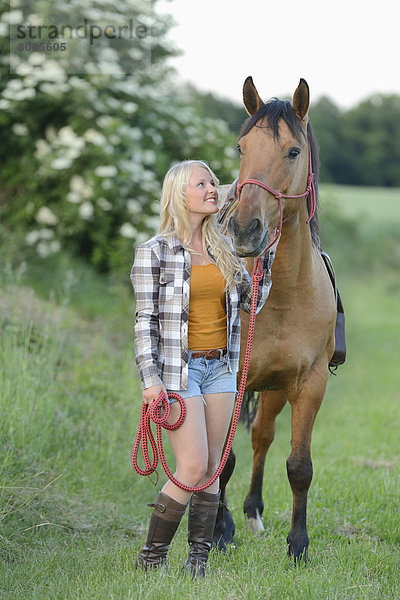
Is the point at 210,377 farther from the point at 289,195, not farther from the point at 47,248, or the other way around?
the point at 47,248

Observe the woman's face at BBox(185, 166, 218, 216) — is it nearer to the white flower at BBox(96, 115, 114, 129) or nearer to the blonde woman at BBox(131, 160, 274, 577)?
the blonde woman at BBox(131, 160, 274, 577)

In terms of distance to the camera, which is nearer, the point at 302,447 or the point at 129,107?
the point at 302,447

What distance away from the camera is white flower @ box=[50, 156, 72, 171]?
791 cm

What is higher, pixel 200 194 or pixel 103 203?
pixel 103 203

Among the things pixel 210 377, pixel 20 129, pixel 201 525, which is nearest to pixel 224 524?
pixel 201 525

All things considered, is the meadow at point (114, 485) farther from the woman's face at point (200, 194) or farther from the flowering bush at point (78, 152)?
the woman's face at point (200, 194)

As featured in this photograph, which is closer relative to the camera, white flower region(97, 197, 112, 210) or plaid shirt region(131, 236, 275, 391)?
plaid shirt region(131, 236, 275, 391)

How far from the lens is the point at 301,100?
126 inches

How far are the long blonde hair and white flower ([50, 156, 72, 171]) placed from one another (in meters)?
5.21

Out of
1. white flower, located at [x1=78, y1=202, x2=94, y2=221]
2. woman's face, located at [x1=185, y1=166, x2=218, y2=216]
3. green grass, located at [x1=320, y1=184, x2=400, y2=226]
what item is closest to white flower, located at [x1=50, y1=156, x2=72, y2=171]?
white flower, located at [x1=78, y1=202, x2=94, y2=221]

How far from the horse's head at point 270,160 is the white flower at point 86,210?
499 cm

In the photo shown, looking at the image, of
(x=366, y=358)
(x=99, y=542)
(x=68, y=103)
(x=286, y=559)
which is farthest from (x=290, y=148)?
(x=366, y=358)

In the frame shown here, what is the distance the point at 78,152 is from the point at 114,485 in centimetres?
459

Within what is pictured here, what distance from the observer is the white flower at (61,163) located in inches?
312
